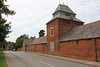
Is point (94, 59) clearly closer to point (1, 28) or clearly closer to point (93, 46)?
point (93, 46)

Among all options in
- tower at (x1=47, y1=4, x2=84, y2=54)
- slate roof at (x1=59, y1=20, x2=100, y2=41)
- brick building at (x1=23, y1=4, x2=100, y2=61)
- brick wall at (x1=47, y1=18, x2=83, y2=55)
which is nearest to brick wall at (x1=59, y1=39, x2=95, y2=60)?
brick building at (x1=23, y1=4, x2=100, y2=61)

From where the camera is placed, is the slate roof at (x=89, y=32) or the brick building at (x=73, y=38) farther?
the slate roof at (x=89, y=32)

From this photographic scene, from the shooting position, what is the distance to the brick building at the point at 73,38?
42.5 ft

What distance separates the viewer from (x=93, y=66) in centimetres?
942

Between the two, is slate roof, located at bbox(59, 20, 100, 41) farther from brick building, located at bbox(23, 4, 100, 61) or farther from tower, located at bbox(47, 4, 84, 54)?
tower, located at bbox(47, 4, 84, 54)

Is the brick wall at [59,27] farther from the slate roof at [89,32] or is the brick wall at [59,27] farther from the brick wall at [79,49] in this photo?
the slate roof at [89,32]

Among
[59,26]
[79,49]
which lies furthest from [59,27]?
[79,49]

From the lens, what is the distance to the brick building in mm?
12941

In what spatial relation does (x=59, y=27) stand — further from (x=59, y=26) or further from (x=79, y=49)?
(x=79, y=49)

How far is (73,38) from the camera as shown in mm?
16594

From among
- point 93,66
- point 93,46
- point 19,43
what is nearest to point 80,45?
point 93,46

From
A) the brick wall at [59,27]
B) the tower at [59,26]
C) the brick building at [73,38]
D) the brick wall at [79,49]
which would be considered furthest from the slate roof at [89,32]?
the tower at [59,26]

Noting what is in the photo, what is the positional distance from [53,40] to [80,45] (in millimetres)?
9109

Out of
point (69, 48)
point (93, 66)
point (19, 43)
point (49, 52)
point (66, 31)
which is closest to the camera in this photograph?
point (93, 66)
